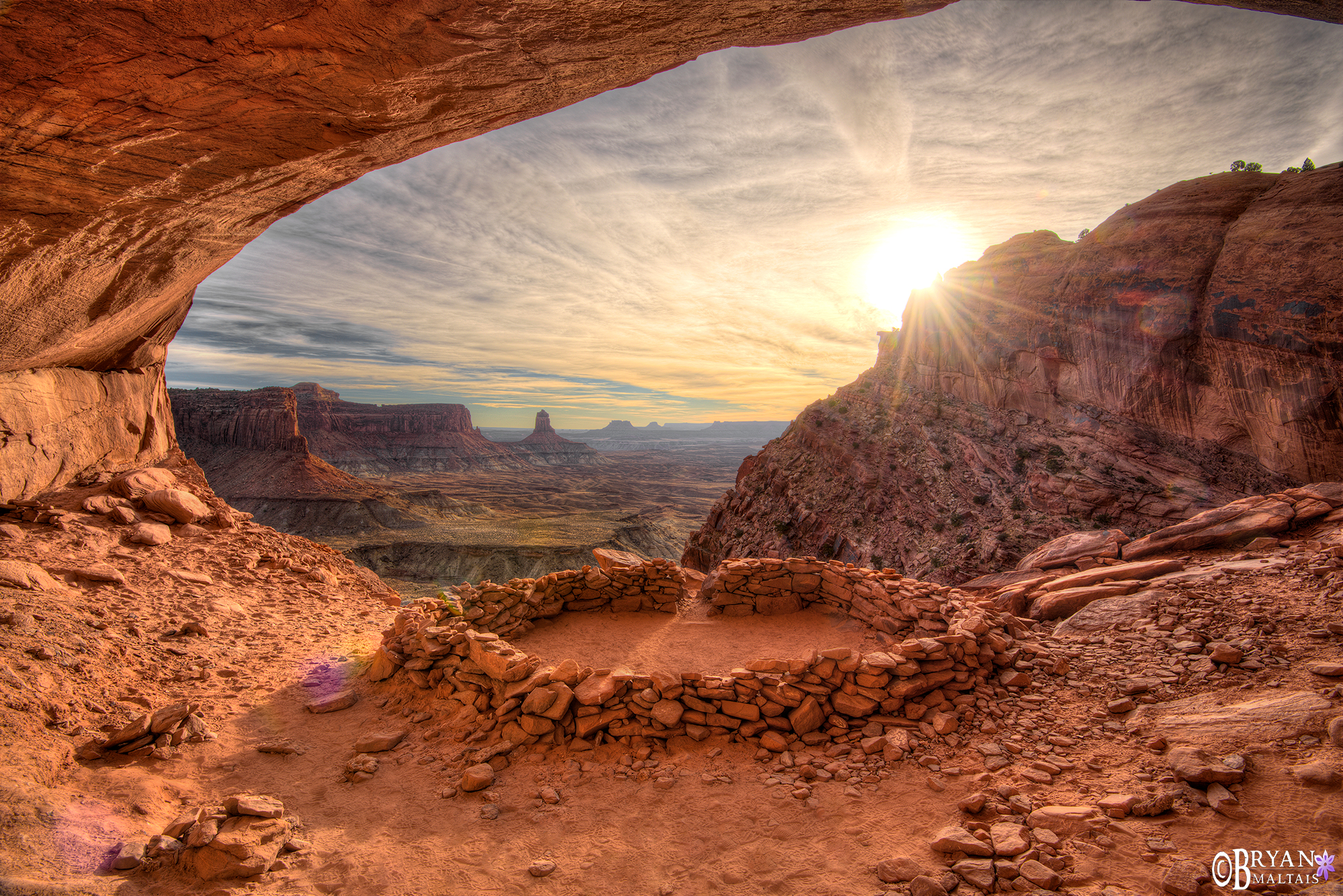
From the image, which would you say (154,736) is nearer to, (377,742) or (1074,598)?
(377,742)

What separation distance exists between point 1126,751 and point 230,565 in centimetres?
1532

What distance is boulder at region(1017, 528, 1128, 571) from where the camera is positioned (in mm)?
11203

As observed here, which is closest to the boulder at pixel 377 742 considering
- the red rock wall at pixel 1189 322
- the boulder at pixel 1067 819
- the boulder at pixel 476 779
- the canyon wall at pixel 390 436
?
the boulder at pixel 476 779

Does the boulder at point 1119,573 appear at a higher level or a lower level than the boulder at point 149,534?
lower

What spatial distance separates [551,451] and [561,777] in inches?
7086

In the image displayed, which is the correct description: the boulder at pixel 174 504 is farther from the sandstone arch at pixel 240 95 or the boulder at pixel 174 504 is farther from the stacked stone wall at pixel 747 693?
the stacked stone wall at pixel 747 693

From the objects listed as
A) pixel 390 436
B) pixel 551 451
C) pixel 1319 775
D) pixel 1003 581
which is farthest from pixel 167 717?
pixel 551 451

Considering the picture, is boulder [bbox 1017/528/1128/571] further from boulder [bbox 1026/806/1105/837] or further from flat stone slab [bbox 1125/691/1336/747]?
boulder [bbox 1026/806/1105/837]

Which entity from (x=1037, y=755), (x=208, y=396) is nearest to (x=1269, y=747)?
(x=1037, y=755)

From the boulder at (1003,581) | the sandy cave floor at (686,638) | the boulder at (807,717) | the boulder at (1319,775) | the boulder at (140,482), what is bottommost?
the sandy cave floor at (686,638)

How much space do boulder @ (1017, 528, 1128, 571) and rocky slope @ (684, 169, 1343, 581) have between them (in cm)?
904

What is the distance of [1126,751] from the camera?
16.4 ft

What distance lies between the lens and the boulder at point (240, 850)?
153 inches

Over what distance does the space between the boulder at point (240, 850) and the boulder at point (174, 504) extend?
10.1 m
